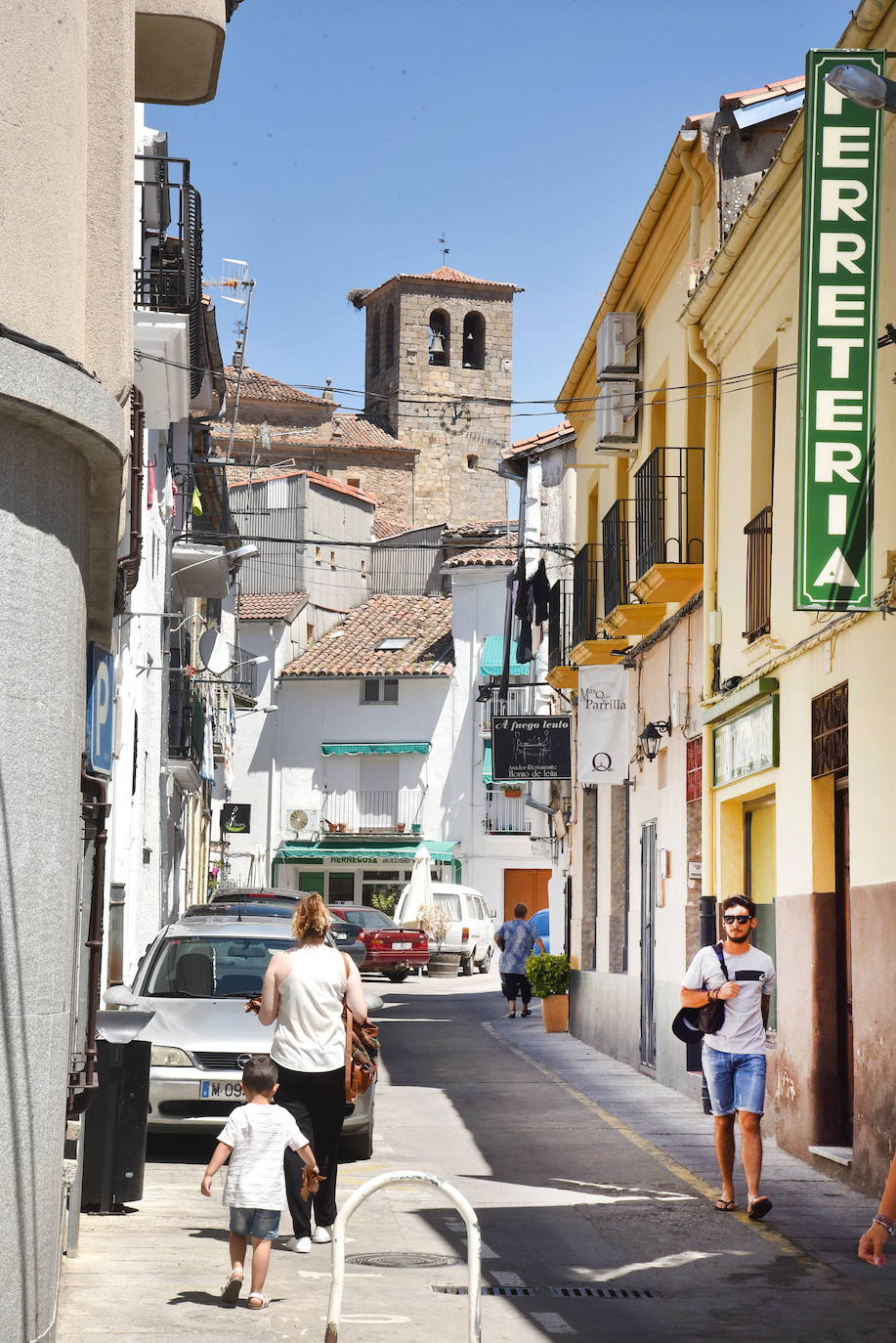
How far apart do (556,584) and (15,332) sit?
19.0m

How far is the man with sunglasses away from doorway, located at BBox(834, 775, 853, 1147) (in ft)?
5.27

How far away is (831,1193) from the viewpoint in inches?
433

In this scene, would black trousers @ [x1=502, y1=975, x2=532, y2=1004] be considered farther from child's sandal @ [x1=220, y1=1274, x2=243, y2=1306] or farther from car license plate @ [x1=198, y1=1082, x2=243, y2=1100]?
child's sandal @ [x1=220, y1=1274, x2=243, y2=1306]

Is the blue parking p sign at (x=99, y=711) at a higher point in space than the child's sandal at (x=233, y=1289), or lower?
higher

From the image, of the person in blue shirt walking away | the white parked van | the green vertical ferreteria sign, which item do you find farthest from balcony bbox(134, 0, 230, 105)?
the white parked van

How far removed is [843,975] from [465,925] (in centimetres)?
3148

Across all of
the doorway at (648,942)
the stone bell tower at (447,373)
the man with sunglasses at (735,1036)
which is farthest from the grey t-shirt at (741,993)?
the stone bell tower at (447,373)

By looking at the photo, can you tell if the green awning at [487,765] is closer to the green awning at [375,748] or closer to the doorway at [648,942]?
the green awning at [375,748]

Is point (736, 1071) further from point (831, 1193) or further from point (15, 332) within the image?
point (15, 332)

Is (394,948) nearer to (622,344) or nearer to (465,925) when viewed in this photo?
(465,925)

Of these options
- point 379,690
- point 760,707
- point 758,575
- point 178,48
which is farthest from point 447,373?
point 178,48

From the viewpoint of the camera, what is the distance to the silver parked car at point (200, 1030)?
11766 millimetres

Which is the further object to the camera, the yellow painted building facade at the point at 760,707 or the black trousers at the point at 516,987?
the black trousers at the point at 516,987

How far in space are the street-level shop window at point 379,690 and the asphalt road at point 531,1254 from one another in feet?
144
